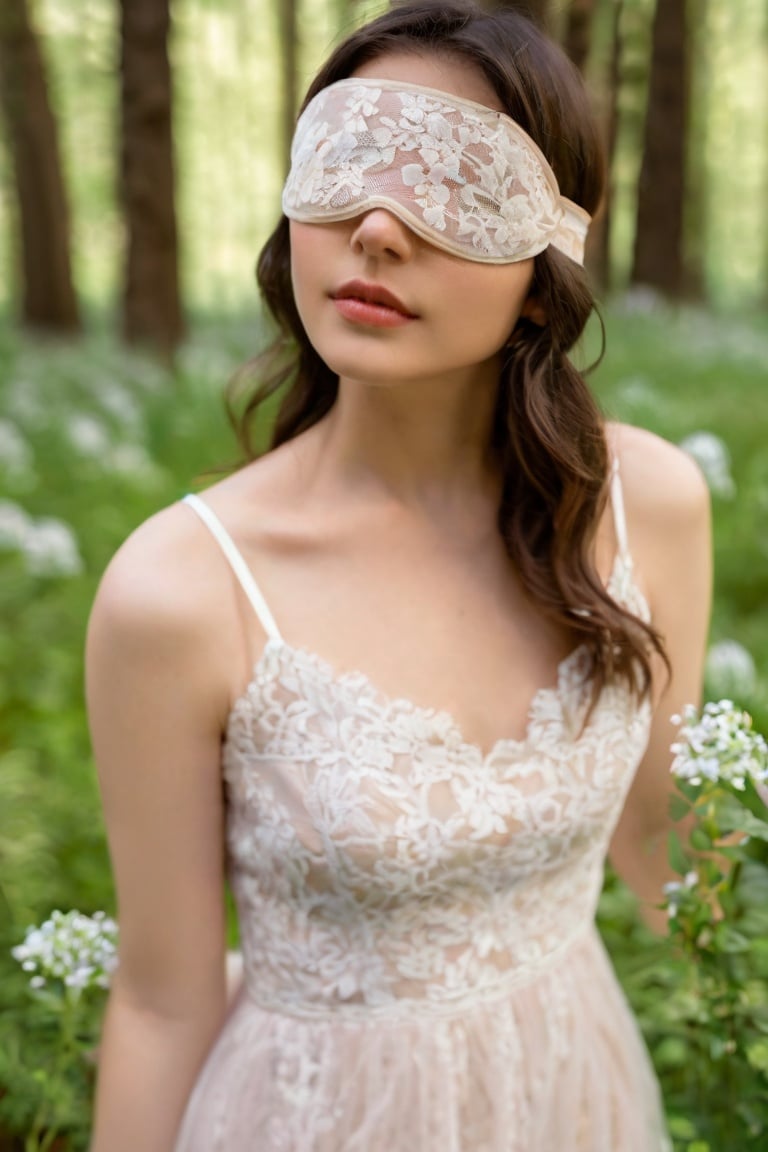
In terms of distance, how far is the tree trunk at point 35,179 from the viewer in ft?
35.4

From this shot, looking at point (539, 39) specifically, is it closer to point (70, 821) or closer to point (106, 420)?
point (70, 821)

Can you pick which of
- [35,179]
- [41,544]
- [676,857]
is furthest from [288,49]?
[676,857]

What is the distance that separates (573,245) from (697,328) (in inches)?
398

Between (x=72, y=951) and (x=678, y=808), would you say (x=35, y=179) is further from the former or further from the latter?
(x=678, y=808)

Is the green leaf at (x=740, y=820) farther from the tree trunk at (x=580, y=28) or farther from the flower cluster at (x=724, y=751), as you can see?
the tree trunk at (x=580, y=28)

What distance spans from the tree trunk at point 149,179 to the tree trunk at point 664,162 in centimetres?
520

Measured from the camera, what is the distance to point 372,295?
154cm

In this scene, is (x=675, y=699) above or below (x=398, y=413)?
below

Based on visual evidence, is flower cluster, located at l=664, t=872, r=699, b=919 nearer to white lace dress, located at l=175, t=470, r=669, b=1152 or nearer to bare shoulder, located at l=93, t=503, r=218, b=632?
white lace dress, located at l=175, t=470, r=669, b=1152

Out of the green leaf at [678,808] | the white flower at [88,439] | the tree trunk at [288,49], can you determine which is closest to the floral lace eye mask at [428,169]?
the green leaf at [678,808]

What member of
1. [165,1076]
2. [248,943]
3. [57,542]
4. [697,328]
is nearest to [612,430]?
[248,943]

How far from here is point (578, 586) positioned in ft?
5.79

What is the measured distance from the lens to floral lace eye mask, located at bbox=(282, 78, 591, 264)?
157 centimetres

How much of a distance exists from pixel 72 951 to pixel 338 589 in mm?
661
